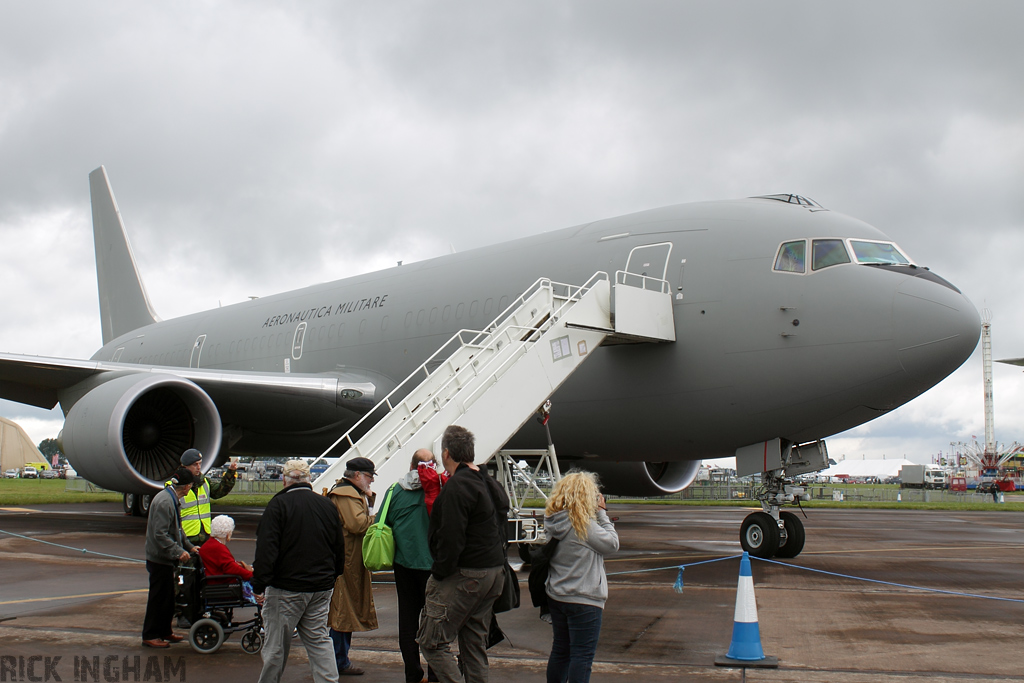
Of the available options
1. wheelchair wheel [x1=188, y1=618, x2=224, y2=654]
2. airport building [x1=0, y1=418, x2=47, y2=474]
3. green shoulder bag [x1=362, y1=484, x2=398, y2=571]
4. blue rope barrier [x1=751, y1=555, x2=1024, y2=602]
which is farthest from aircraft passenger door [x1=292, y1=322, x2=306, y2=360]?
airport building [x1=0, y1=418, x2=47, y2=474]

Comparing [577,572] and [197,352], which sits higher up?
[197,352]

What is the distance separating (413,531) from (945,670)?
3462 millimetres

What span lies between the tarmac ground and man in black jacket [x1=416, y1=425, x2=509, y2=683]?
2.95 ft

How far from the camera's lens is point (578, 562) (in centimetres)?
436

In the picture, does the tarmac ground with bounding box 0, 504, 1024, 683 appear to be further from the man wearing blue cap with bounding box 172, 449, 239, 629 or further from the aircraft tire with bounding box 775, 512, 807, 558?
the man wearing blue cap with bounding box 172, 449, 239, 629

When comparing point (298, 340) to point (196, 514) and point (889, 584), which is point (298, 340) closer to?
point (196, 514)

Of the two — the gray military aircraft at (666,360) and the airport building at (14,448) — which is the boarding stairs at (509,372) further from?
the airport building at (14,448)

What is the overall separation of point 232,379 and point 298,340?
8.56 feet

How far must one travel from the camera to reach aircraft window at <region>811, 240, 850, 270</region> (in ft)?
32.5

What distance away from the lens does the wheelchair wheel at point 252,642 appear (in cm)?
602

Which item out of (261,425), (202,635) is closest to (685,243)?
(202,635)

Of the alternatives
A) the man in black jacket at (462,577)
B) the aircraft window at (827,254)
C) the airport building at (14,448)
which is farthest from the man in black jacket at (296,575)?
the airport building at (14,448)

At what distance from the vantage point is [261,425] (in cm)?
1644

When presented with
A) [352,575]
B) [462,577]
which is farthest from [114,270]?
[462,577]
